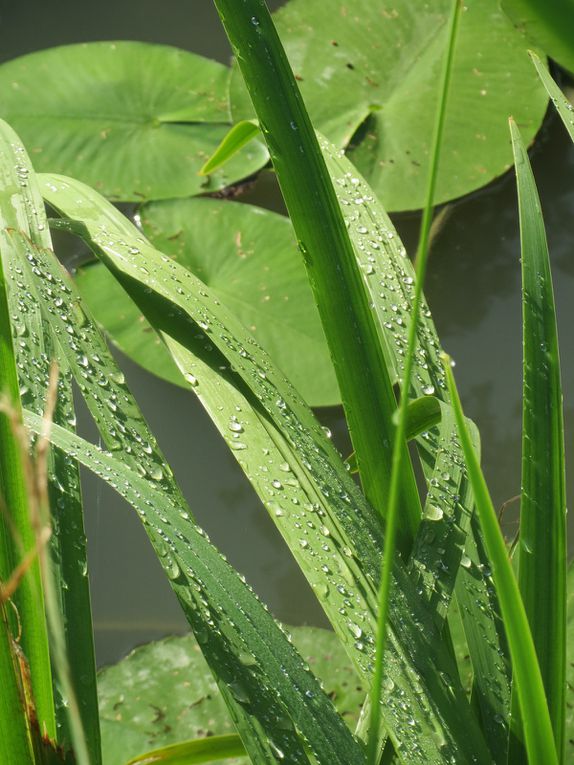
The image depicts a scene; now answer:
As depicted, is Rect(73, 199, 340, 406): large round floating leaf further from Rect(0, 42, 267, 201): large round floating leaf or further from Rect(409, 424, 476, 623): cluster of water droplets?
Rect(409, 424, 476, 623): cluster of water droplets

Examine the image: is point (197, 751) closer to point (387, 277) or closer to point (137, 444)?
point (137, 444)

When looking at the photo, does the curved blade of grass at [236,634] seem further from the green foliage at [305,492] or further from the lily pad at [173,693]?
the lily pad at [173,693]

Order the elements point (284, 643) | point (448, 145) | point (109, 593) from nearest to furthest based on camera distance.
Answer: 1. point (284, 643)
2. point (109, 593)
3. point (448, 145)

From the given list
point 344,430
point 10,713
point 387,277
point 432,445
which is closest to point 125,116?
point 344,430

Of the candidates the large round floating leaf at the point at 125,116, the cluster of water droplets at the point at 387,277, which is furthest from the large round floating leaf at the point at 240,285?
the cluster of water droplets at the point at 387,277

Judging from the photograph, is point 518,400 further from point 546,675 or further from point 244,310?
point 546,675

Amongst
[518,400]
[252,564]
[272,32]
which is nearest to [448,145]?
[518,400]
